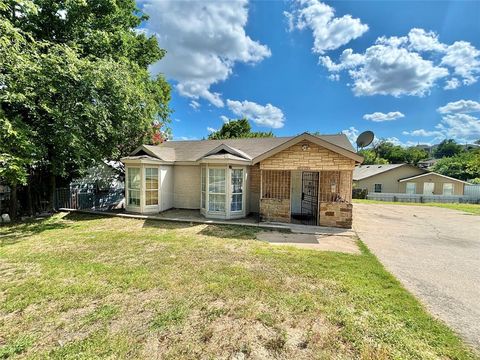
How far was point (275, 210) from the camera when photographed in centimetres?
933

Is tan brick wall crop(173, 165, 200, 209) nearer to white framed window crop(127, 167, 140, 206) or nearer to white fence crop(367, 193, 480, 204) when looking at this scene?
white framed window crop(127, 167, 140, 206)

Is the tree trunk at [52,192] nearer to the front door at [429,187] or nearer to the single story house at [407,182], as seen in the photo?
the single story house at [407,182]

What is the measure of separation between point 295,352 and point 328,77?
19.4 meters

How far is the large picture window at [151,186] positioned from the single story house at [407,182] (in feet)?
90.5

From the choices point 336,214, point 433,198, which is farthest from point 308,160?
point 433,198

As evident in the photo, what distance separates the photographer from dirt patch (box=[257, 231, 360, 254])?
6590mm

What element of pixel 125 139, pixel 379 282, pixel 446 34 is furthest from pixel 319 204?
pixel 446 34

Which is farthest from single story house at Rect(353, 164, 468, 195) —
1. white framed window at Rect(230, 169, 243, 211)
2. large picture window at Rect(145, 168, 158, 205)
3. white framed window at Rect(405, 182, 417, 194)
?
large picture window at Rect(145, 168, 158, 205)

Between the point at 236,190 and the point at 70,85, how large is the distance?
8502 mm

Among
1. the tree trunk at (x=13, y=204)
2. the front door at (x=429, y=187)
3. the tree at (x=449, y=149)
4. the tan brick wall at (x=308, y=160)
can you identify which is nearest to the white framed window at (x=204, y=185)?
the tan brick wall at (x=308, y=160)

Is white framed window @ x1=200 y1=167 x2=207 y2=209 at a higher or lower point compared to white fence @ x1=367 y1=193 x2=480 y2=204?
higher

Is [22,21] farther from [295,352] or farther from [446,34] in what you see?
[446,34]

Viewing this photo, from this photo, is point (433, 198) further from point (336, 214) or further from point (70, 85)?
point (70, 85)

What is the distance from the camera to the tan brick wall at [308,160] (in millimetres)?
8492
